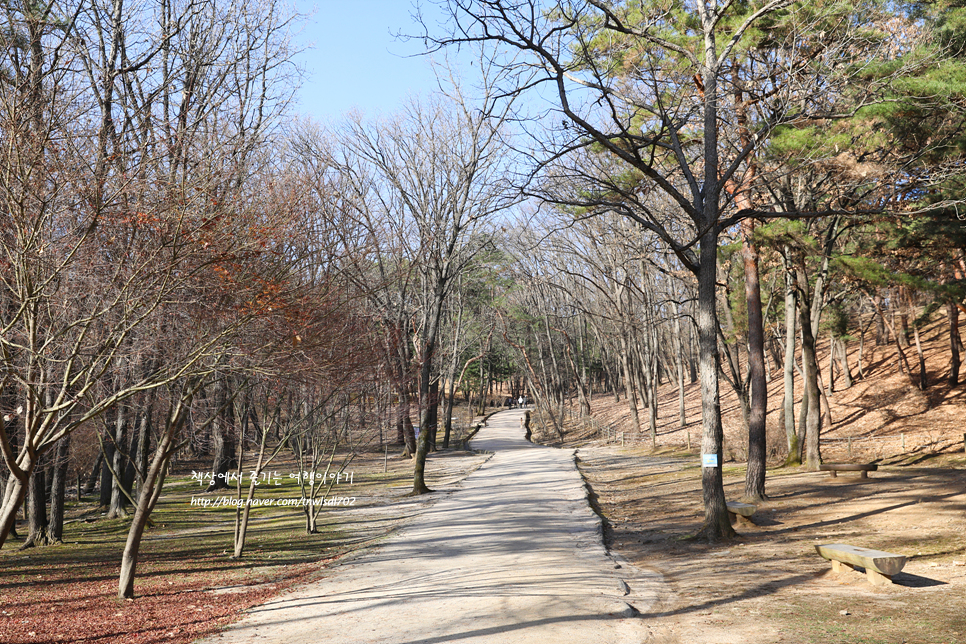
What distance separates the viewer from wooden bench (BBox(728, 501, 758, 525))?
10.9 metres

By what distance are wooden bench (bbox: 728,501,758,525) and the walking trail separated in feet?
7.36

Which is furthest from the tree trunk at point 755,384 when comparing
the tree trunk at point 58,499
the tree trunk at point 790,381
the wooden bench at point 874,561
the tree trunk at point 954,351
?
the tree trunk at point 954,351

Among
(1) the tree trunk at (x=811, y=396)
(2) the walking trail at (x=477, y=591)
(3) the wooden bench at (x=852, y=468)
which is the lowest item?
(2) the walking trail at (x=477, y=591)

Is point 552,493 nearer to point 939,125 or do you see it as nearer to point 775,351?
point 939,125

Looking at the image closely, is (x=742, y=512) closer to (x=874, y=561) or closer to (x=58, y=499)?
(x=874, y=561)

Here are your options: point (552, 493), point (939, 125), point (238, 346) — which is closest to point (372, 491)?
point (552, 493)

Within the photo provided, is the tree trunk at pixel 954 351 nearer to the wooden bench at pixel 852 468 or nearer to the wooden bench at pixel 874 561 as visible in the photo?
the wooden bench at pixel 852 468

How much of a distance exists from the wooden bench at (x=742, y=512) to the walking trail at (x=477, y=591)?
7.36 ft

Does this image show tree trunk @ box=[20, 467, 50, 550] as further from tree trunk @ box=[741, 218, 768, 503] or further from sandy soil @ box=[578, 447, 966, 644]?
tree trunk @ box=[741, 218, 768, 503]

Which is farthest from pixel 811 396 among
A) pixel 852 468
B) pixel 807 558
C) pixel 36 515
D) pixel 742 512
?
pixel 36 515

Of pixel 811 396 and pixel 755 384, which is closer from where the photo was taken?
pixel 755 384

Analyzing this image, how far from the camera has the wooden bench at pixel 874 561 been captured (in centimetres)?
690

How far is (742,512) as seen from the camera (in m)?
11.0

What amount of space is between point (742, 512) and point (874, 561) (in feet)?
13.4
